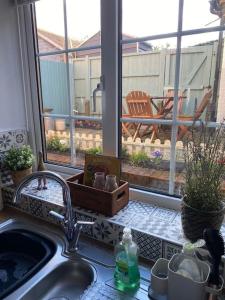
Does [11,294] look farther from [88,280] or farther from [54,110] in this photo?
[54,110]

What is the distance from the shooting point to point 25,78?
141 centimetres

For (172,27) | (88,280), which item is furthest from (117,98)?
(88,280)

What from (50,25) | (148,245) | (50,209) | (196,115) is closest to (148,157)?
(196,115)

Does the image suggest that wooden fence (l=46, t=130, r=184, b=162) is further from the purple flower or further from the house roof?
the house roof

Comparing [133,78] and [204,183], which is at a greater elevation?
[133,78]

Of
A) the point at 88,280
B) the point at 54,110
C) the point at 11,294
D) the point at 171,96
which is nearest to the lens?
the point at 11,294

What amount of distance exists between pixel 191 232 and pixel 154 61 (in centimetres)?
70

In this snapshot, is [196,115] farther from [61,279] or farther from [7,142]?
[7,142]

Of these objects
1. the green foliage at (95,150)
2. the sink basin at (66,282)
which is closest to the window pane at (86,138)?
the green foliage at (95,150)

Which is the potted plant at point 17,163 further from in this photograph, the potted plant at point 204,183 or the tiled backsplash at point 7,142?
the potted plant at point 204,183

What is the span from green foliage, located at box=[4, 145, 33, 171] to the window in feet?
0.71

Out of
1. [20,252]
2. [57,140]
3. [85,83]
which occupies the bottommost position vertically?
[20,252]

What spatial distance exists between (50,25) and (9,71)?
1.08ft

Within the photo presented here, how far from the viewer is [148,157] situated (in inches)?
46.4
